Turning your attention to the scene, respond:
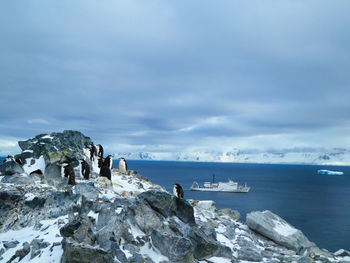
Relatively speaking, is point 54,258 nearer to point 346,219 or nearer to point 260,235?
point 260,235

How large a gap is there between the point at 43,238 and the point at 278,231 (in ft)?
49.1

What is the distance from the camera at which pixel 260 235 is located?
2003cm

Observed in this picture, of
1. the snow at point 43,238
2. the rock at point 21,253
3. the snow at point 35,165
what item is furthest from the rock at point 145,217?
the snow at point 35,165

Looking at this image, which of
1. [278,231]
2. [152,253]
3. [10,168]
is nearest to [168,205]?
[152,253]

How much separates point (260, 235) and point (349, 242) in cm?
3221

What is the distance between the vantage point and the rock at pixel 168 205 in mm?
14148

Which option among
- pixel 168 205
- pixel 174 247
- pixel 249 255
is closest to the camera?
pixel 174 247

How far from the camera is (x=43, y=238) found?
39.1 ft

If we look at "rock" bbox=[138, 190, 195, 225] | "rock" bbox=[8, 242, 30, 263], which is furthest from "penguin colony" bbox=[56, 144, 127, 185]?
"rock" bbox=[8, 242, 30, 263]

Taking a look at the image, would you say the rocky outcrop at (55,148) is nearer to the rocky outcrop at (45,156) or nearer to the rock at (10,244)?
the rocky outcrop at (45,156)

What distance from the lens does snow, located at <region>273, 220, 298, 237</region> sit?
19.7 metres

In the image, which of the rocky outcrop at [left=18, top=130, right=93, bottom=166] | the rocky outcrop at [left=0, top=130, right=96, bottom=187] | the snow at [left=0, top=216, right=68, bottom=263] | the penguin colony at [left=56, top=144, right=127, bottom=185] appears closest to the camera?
the snow at [left=0, top=216, right=68, bottom=263]

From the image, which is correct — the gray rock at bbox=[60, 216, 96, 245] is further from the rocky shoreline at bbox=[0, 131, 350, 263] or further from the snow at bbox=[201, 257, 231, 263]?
the snow at bbox=[201, 257, 231, 263]

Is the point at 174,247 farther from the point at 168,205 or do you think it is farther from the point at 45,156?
the point at 45,156
